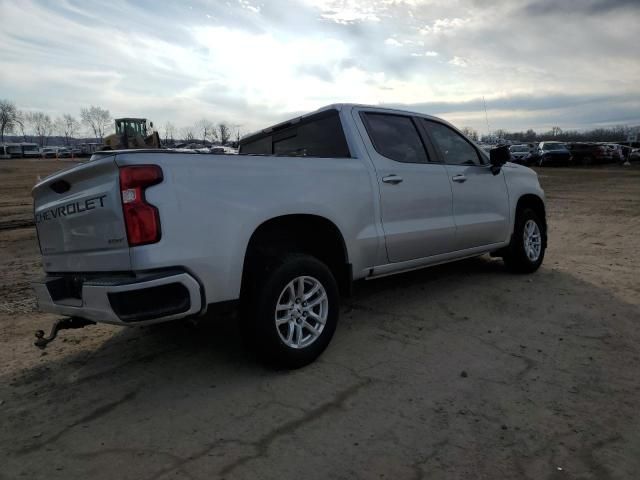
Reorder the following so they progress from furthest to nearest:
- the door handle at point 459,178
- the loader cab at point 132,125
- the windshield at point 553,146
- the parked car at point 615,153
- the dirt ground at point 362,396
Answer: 1. the loader cab at point 132,125
2. the parked car at point 615,153
3. the windshield at point 553,146
4. the door handle at point 459,178
5. the dirt ground at point 362,396

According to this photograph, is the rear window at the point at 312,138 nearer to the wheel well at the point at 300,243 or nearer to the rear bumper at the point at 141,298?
the wheel well at the point at 300,243

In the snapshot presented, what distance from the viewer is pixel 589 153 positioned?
3638 cm

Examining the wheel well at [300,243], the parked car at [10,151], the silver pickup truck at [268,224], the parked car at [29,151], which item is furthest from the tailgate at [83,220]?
the parked car at [29,151]

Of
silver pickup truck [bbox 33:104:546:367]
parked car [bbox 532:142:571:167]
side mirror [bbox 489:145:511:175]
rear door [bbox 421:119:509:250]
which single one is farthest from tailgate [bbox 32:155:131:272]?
parked car [bbox 532:142:571:167]

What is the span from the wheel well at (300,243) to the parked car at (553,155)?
35021mm

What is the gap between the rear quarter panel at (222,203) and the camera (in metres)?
3.03

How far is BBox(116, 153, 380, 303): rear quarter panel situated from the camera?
119 inches

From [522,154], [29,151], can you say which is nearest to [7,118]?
[29,151]

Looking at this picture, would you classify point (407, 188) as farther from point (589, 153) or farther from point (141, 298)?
point (589, 153)

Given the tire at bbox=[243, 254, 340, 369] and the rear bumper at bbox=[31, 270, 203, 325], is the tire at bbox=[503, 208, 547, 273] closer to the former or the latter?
the tire at bbox=[243, 254, 340, 369]

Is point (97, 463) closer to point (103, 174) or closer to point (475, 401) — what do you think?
point (103, 174)

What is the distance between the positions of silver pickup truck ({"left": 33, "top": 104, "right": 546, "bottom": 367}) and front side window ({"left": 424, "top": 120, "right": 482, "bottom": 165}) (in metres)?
0.02

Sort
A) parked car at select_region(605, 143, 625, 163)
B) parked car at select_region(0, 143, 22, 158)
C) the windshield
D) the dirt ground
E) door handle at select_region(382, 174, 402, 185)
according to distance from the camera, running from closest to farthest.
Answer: the dirt ground
door handle at select_region(382, 174, 402, 185)
the windshield
parked car at select_region(605, 143, 625, 163)
parked car at select_region(0, 143, 22, 158)

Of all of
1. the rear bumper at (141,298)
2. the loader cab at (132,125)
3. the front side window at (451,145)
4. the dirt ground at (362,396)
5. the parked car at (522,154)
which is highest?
the loader cab at (132,125)
